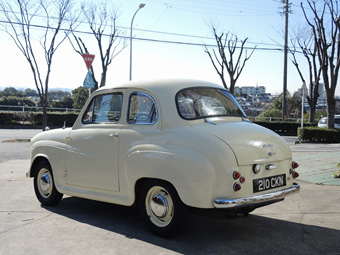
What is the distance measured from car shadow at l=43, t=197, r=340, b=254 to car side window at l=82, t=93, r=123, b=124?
135cm

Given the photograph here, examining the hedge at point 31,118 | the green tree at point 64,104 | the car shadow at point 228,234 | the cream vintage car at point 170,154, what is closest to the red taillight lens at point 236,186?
the cream vintage car at point 170,154

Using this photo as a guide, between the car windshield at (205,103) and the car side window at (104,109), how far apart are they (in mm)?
910

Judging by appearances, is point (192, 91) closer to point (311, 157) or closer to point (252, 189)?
point (252, 189)

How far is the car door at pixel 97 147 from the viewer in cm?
479

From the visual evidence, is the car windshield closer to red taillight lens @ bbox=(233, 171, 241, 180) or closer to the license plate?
red taillight lens @ bbox=(233, 171, 241, 180)

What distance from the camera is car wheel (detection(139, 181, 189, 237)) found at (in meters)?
4.11

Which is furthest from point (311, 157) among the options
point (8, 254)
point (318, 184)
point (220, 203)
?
point (8, 254)

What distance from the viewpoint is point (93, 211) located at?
18.3 feet

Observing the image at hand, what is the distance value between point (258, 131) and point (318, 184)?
3.64 metres

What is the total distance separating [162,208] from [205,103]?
4.66 ft

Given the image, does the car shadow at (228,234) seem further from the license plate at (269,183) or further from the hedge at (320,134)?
the hedge at (320,134)

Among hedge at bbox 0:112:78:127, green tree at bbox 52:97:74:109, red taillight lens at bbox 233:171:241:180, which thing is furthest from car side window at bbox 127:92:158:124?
green tree at bbox 52:97:74:109

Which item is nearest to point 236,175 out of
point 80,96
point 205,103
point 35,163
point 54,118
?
point 205,103

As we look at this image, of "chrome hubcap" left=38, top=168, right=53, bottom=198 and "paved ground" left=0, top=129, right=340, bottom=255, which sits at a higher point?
"chrome hubcap" left=38, top=168, right=53, bottom=198
